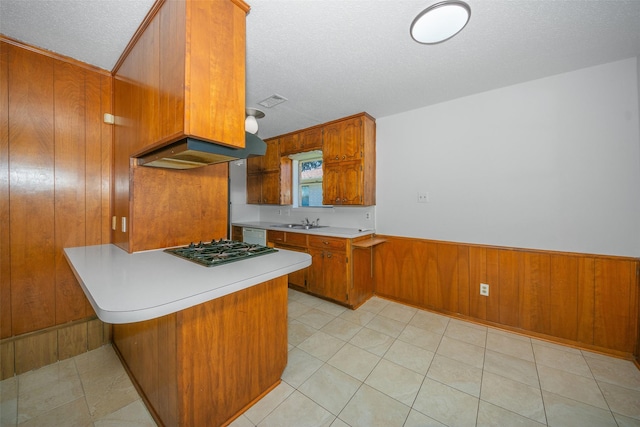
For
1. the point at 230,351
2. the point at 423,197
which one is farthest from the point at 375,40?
the point at 230,351

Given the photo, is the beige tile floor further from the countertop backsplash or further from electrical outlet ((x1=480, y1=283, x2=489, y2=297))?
the countertop backsplash

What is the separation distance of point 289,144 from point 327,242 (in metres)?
1.78

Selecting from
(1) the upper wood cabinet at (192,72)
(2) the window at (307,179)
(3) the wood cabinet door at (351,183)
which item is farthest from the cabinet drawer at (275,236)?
(1) the upper wood cabinet at (192,72)

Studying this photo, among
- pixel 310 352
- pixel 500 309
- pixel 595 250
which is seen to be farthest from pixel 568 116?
pixel 310 352

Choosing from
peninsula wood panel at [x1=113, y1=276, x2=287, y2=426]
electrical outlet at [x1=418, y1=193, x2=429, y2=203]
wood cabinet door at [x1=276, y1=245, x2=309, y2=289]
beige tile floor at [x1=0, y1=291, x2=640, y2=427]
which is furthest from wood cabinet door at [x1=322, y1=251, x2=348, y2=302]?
peninsula wood panel at [x1=113, y1=276, x2=287, y2=426]

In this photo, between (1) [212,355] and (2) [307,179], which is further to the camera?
(2) [307,179]

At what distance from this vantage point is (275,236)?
357cm

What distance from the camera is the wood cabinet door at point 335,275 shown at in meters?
2.80

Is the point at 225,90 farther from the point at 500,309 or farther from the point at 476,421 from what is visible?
the point at 500,309

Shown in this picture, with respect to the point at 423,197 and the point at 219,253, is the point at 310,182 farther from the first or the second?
the point at 219,253

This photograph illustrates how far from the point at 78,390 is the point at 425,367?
2451 millimetres

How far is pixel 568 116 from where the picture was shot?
2064 millimetres

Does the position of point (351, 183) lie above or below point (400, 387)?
above

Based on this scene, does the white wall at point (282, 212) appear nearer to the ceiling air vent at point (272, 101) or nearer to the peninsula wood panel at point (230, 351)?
the ceiling air vent at point (272, 101)
